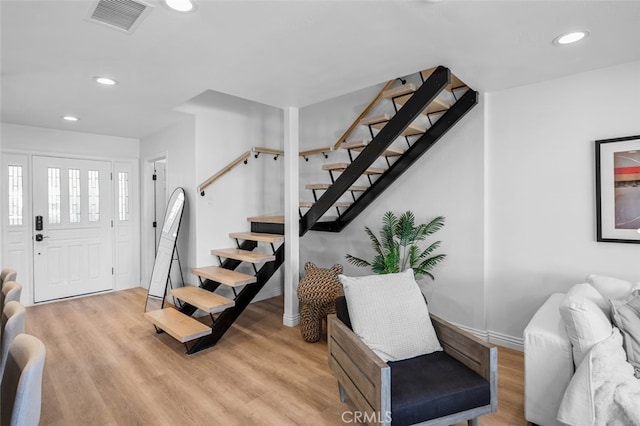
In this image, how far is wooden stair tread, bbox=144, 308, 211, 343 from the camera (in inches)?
116

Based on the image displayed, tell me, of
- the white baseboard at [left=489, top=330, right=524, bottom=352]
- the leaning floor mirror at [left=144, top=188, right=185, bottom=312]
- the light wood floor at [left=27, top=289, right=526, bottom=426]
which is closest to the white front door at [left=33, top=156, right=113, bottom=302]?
the light wood floor at [left=27, top=289, right=526, bottom=426]

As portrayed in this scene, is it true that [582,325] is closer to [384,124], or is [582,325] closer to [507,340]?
[507,340]

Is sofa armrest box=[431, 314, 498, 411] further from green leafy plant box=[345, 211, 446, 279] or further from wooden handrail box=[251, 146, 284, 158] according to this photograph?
wooden handrail box=[251, 146, 284, 158]

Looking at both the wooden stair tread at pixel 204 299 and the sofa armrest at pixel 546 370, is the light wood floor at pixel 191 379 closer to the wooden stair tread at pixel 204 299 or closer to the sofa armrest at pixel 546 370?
the sofa armrest at pixel 546 370

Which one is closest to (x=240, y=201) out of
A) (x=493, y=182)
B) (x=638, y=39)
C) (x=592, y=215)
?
(x=493, y=182)

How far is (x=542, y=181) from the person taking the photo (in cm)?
290

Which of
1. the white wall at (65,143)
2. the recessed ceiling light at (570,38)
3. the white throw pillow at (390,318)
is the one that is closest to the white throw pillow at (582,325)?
the white throw pillow at (390,318)

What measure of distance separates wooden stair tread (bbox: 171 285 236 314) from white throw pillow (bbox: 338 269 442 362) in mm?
1533

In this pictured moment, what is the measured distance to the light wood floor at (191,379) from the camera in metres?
2.15

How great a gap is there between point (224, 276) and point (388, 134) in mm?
2155

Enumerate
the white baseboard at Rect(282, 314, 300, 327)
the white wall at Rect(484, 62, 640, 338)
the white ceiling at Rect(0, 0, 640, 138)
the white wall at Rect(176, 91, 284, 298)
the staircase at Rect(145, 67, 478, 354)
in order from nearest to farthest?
the white ceiling at Rect(0, 0, 640, 138)
the white wall at Rect(484, 62, 640, 338)
the staircase at Rect(145, 67, 478, 354)
the white baseboard at Rect(282, 314, 300, 327)
the white wall at Rect(176, 91, 284, 298)

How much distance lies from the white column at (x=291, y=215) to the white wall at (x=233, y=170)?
3.15ft

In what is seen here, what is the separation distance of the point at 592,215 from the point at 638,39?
1236mm

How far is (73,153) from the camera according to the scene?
15.4ft
